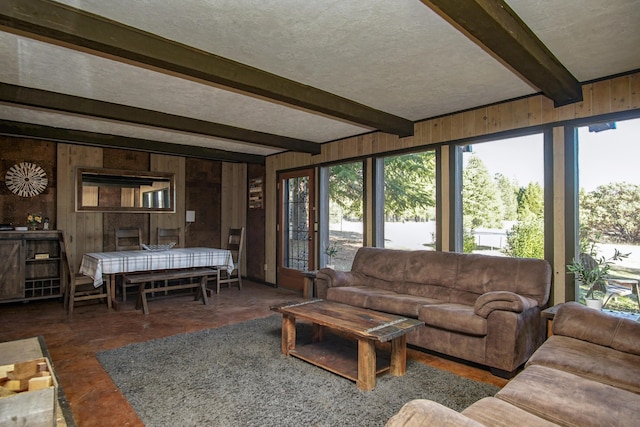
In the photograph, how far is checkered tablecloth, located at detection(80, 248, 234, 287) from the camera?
15.2 ft

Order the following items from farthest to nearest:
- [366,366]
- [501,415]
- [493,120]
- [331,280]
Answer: [331,280], [493,120], [366,366], [501,415]

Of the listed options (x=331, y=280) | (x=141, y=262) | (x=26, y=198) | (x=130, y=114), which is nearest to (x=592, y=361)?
(x=331, y=280)

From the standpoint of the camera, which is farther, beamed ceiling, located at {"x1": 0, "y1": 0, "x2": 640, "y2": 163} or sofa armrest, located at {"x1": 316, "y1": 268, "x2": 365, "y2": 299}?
sofa armrest, located at {"x1": 316, "y1": 268, "x2": 365, "y2": 299}

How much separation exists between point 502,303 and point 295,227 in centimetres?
392

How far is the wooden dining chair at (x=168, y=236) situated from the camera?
20.8ft

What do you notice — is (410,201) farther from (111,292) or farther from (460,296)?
(111,292)

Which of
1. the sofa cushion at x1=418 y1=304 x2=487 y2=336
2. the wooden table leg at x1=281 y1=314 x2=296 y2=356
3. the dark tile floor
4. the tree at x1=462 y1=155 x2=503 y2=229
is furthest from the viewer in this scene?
the tree at x1=462 y1=155 x2=503 y2=229

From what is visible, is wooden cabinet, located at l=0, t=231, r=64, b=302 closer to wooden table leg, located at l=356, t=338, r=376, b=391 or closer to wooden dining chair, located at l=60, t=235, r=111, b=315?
wooden dining chair, located at l=60, t=235, r=111, b=315

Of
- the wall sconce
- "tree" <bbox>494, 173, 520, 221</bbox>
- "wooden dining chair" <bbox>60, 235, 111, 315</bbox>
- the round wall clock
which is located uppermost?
the round wall clock

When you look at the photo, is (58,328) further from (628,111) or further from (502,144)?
(628,111)

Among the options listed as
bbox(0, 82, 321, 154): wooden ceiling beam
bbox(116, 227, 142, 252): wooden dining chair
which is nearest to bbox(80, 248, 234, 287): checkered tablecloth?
bbox(116, 227, 142, 252): wooden dining chair

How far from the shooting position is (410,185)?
192 inches

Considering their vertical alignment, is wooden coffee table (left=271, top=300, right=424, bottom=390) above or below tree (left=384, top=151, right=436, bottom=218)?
below

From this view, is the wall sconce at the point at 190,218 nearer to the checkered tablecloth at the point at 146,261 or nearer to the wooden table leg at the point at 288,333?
the checkered tablecloth at the point at 146,261
